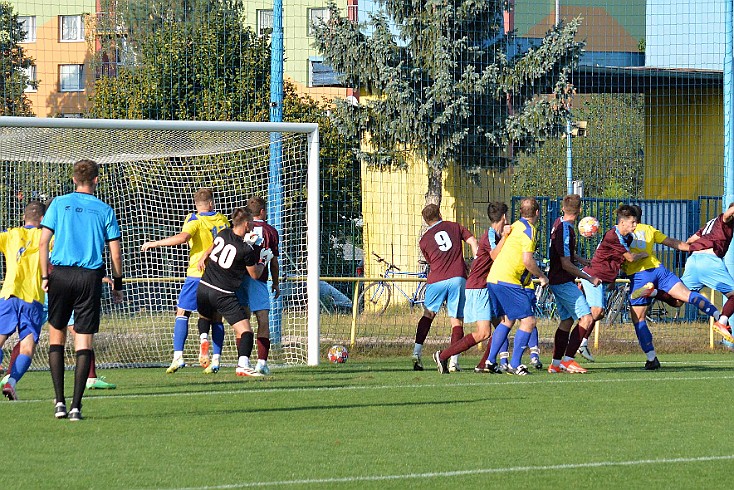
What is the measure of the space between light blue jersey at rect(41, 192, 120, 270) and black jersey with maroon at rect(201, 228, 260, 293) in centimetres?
287

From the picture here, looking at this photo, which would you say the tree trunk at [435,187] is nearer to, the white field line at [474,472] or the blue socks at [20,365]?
the blue socks at [20,365]

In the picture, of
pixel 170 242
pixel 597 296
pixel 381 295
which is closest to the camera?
pixel 170 242

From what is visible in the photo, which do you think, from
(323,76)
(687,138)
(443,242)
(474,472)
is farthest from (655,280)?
(323,76)

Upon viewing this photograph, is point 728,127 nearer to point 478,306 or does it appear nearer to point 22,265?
point 478,306

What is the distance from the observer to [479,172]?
20.4m

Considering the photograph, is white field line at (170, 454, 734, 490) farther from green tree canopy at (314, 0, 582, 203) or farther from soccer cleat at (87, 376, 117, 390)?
green tree canopy at (314, 0, 582, 203)

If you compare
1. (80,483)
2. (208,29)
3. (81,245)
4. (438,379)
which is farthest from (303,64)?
(80,483)

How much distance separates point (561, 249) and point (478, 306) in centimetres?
115

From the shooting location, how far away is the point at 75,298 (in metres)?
8.81

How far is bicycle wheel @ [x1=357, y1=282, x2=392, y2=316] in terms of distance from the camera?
1727 cm

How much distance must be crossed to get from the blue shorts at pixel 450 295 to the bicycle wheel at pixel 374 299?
376 cm

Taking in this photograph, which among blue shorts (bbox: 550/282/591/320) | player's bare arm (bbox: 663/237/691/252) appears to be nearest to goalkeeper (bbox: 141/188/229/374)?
blue shorts (bbox: 550/282/591/320)

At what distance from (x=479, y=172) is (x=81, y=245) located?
484 inches

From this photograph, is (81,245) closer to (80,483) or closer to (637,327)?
(80,483)
